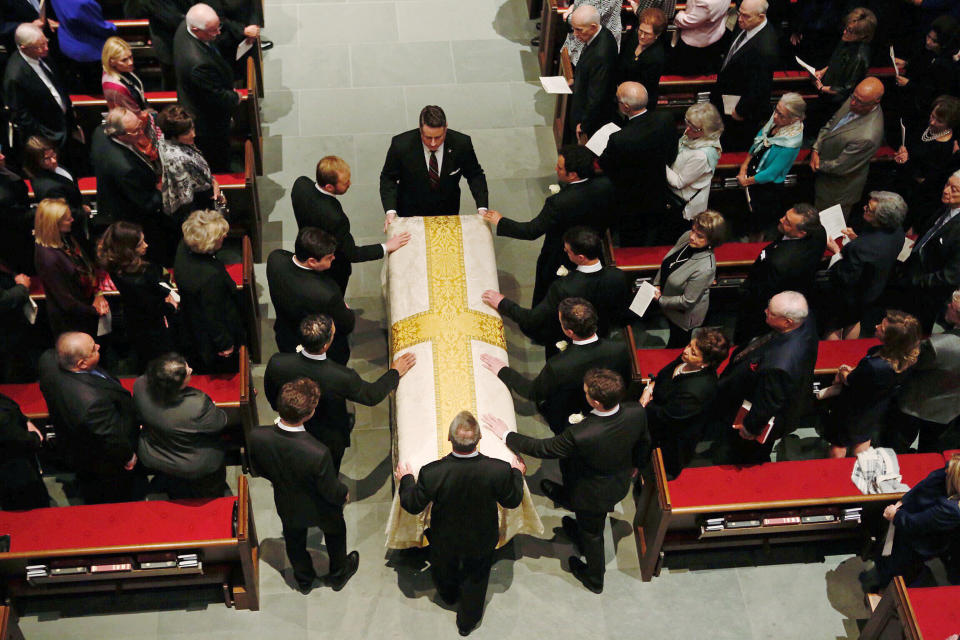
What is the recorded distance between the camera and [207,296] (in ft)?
18.3

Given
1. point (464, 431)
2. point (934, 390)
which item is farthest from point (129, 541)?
point (934, 390)

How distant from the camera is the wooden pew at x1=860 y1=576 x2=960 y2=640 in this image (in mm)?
4859

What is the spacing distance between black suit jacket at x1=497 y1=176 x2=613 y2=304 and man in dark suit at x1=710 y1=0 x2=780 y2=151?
1.75m

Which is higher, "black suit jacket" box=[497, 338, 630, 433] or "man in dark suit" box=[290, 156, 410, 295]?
"man in dark suit" box=[290, 156, 410, 295]

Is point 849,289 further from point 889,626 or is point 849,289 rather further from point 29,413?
point 29,413

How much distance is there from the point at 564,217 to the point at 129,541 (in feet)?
10.3

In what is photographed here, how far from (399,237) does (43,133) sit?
105 inches

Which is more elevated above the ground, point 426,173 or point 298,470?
point 426,173

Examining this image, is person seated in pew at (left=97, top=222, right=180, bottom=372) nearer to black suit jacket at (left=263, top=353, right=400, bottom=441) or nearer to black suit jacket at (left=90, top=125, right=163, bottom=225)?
black suit jacket at (left=90, top=125, right=163, bottom=225)

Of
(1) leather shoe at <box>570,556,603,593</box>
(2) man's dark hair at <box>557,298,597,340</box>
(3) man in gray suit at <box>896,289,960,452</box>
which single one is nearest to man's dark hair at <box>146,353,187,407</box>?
(2) man's dark hair at <box>557,298,597,340</box>

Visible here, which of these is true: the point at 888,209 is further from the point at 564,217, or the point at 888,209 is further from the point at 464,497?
the point at 464,497

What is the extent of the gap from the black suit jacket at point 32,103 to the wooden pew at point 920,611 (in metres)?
5.78

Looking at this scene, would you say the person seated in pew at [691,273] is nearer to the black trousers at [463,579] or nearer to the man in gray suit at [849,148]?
the man in gray suit at [849,148]

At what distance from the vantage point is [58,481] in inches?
243
